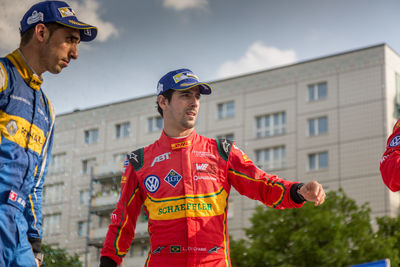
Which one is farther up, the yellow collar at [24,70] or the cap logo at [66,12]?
the cap logo at [66,12]

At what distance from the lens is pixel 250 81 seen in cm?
5434

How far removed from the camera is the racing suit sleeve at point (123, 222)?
23.1 feet

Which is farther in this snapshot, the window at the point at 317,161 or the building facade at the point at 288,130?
the window at the point at 317,161

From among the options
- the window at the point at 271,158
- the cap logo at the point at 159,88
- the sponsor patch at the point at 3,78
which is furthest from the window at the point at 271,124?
the sponsor patch at the point at 3,78

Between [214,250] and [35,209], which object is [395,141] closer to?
[214,250]

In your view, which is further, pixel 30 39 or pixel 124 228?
pixel 124 228

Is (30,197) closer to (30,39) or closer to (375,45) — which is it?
(30,39)

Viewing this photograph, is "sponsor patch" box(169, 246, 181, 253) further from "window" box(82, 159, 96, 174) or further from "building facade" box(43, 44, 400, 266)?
"window" box(82, 159, 96, 174)

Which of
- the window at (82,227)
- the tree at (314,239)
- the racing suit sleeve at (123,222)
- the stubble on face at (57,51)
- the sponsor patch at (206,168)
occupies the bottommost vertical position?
the racing suit sleeve at (123,222)

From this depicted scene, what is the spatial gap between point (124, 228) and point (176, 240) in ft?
2.40

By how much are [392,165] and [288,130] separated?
45.3 metres

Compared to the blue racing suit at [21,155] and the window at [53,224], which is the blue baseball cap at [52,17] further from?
the window at [53,224]

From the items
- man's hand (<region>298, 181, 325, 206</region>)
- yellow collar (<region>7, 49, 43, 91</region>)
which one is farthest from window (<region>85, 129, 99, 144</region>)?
yellow collar (<region>7, 49, 43, 91</region>)

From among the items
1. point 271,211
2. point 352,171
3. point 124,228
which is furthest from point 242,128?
point 124,228
